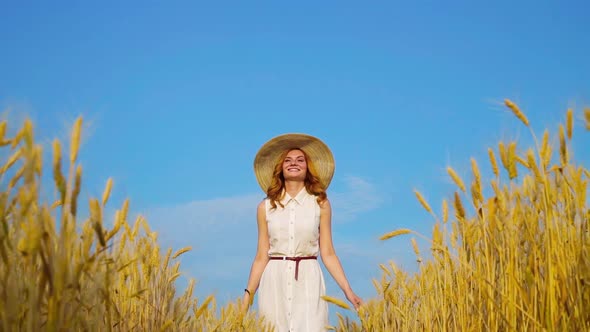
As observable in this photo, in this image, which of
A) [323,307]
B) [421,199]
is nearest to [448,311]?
[421,199]

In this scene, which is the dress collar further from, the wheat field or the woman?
the wheat field

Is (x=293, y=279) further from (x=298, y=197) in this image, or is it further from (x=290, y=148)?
(x=290, y=148)

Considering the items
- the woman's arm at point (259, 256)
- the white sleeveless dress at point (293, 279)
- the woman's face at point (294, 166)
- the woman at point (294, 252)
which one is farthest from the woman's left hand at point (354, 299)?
the woman's face at point (294, 166)

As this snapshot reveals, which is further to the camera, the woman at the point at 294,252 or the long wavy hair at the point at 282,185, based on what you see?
the long wavy hair at the point at 282,185

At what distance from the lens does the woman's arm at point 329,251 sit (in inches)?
160

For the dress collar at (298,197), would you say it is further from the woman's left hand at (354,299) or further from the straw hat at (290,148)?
the woman's left hand at (354,299)

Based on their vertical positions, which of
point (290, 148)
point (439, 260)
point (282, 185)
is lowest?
point (439, 260)

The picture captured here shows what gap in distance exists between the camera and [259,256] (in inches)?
167

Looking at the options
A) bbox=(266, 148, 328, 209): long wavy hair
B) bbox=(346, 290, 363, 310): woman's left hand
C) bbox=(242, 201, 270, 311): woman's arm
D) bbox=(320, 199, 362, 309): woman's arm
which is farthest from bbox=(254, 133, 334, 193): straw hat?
bbox=(346, 290, 363, 310): woman's left hand

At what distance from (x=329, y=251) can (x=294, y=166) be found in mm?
641

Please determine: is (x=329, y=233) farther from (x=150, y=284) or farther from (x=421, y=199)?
(x=421, y=199)

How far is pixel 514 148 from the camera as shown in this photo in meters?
2.29

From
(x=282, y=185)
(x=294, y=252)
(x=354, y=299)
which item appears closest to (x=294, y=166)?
(x=282, y=185)

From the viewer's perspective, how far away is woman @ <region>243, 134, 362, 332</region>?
406cm
